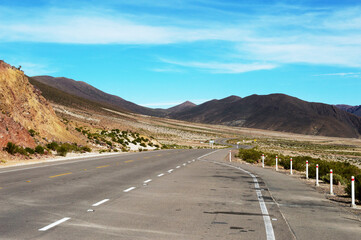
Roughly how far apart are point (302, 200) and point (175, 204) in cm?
388

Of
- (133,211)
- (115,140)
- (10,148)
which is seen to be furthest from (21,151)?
(115,140)

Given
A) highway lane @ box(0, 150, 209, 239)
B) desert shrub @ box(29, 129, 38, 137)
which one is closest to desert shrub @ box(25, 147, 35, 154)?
desert shrub @ box(29, 129, 38, 137)

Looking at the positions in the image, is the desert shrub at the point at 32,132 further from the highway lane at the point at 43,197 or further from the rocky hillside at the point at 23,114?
the highway lane at the point at 43,197

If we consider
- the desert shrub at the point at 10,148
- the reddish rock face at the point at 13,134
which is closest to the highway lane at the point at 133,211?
the desert shrub at the point at 10,148

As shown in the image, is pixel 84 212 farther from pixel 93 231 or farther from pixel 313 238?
pixel 313 238

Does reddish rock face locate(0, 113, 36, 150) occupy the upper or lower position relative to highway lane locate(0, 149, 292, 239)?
upper

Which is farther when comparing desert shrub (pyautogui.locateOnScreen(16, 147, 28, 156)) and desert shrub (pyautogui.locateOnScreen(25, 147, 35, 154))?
desert shrub (pyautogui.locateOnScreen(25, 147, 35, 154))

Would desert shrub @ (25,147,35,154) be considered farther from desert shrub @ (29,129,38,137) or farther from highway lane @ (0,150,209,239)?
highway lane @ (0,150,209,239)

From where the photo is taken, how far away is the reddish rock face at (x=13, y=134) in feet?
99.4

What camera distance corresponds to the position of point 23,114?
39.3 meters

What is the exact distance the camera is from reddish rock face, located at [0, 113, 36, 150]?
99.4 ft

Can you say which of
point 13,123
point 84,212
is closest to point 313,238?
point 84,212

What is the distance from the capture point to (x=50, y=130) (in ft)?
138

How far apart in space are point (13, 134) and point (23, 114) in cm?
794
